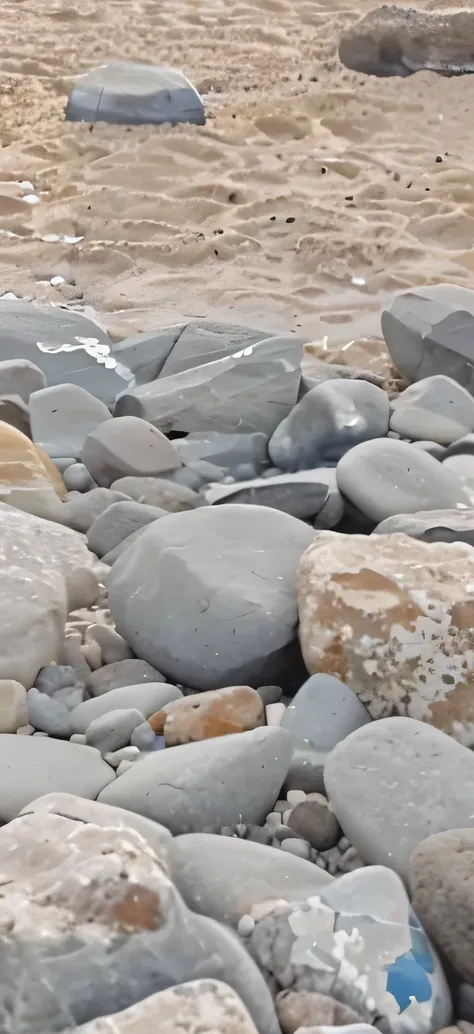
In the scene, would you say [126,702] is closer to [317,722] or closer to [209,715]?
[209,715]

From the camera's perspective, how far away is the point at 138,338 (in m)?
2.73

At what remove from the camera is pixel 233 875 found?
1099 millimetres

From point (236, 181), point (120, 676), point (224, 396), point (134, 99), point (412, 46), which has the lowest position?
point (120, 676)

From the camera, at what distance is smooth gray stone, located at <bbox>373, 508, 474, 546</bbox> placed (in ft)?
5.73

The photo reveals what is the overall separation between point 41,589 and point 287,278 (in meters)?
Answer: 2.04

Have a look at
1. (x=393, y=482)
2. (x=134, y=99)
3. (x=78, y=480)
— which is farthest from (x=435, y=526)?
(x=134, y=99)

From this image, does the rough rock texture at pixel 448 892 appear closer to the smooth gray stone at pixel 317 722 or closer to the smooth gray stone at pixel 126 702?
the smooth gray stone at pixel 317 722

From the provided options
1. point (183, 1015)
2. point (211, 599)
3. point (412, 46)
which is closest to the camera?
point (183, 1015)

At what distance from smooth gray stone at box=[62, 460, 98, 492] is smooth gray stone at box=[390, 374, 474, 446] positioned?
2.61ft

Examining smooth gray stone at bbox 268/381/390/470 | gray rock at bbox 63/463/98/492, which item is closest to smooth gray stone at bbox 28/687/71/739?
gray rock at bbox 63/463/98/492

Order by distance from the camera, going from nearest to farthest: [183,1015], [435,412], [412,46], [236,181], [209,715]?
[183,1015], [209,715], [435,412], [236,181], [412,46]

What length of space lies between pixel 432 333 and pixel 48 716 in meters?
1.69

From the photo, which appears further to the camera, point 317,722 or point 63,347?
point 63,347

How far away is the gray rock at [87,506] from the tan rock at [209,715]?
2.20 ft
